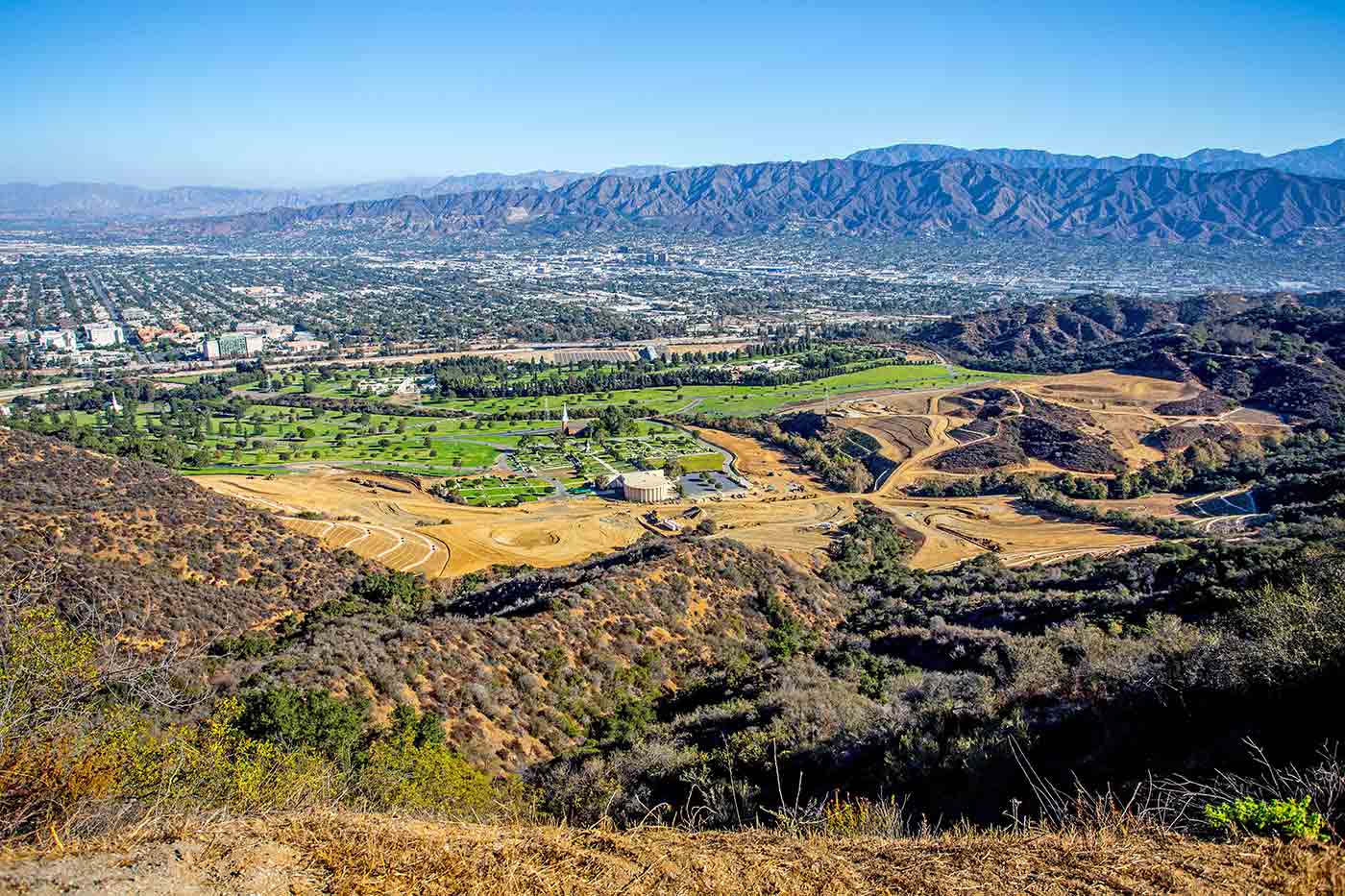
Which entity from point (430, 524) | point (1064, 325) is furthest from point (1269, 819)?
point (1064, 325)

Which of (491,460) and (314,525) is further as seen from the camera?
(491,460)

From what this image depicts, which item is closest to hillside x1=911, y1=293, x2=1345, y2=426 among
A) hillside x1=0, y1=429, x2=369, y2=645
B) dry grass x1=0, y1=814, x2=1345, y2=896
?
hillside x1=0, y1=429, x2=369, y2=645

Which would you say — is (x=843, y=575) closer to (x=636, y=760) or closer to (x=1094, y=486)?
(x=636, y=760)

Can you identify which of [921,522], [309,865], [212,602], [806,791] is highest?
[309,865]

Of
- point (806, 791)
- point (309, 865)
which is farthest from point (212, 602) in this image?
point (309, 865)

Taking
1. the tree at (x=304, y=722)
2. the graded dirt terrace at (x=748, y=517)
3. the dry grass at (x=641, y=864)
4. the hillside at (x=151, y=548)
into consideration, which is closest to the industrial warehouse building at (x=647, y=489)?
the graded dirt terrace at (x=748, y=517)

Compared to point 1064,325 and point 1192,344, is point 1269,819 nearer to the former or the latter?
point 1192,344

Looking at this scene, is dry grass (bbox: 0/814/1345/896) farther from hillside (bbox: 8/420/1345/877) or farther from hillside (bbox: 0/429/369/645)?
hillside (bbox: 0/429/369/645)

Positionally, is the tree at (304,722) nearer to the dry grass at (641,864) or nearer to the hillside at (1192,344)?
the dry grass at (641,864)
